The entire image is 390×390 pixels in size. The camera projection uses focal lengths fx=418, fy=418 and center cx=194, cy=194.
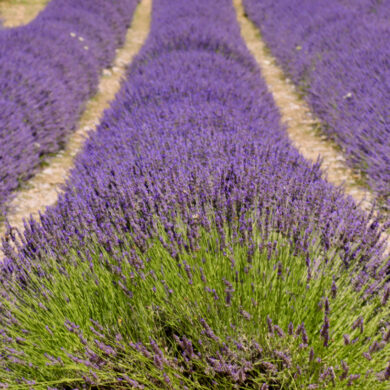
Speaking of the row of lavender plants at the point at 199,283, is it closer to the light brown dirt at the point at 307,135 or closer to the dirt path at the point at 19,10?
the light brown dirt at the point at 307,135

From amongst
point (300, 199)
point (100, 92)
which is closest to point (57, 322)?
point (300, 199)

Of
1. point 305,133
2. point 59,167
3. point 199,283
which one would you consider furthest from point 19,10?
point 199,283

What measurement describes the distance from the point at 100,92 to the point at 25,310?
238 inches

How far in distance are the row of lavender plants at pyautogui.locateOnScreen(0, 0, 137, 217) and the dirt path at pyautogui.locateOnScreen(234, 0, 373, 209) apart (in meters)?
2.77

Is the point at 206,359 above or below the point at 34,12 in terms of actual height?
above

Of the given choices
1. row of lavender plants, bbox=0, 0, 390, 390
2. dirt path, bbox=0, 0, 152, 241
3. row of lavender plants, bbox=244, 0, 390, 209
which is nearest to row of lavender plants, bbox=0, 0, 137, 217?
dirt path, bbox=0, 0, 152, 241

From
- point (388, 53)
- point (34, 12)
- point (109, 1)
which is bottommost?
point (34, 12)

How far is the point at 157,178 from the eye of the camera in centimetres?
246

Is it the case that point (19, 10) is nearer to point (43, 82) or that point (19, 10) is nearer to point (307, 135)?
point (43, 82)

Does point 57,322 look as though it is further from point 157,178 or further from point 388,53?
point 388,53

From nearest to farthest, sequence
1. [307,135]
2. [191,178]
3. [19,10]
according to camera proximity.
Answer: [191,178] < [307,135] < [19,10]

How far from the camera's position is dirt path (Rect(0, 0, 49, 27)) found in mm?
11473

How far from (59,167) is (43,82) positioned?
112cm

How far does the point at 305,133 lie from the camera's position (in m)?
5.48
